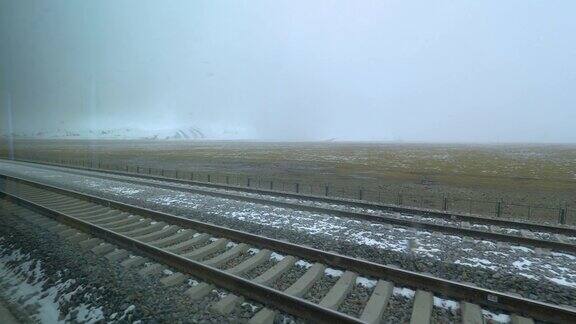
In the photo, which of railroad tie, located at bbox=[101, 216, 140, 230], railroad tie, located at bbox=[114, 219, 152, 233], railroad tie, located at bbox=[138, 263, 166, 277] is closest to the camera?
railroad tie, located at bbox=[138, 263, 166, 277]

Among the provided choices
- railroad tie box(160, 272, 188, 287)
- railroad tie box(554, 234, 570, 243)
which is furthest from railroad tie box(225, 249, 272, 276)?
railroad tie box(554, 234, 570, 243)

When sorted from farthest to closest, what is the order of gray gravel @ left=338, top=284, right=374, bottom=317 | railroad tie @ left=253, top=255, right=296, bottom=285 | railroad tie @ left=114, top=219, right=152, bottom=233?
railroad tie @ left=114, top=219, right=152, bottom=233 < railroad tie @ left=253, top=255, right=296, bottom=285 < gray gravel @ left=338, top=284, right=374, bottom=317

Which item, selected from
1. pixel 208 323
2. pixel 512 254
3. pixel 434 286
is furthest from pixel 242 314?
pixel 512 254

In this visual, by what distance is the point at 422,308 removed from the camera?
16.7ft

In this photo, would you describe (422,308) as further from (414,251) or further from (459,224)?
(459,224)

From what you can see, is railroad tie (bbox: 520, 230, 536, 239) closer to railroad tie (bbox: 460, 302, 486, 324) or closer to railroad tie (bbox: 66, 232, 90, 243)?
railroad tie (bbox: 460, 302, 486, 324)

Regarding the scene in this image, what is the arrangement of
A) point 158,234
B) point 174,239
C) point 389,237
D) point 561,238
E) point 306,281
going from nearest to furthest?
point 306,281 → point 174,239 → point 158,234 → point 389,237 → point 561,238

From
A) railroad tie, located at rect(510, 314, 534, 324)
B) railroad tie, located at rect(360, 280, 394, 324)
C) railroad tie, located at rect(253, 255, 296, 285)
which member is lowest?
railroad tie, located at rect(510, 314, 534, 324)

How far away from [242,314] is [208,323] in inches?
20.3

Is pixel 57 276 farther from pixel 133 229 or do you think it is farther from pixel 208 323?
pixel 208 323

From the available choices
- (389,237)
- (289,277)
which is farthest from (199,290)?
(389,237)

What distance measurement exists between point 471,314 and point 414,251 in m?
3.09

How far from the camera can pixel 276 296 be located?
5.03 m

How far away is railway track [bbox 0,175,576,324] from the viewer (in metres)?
4.89
